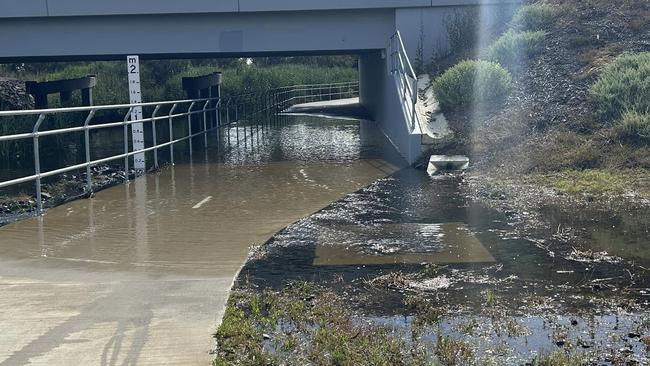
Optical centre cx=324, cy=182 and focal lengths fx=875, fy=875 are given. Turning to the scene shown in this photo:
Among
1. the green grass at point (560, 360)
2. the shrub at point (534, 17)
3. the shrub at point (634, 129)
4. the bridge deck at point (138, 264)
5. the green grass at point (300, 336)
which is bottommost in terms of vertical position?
the green grass at point (560, 360)

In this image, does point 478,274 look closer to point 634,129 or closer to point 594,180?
point 594,180

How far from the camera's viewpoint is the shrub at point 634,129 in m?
15.6

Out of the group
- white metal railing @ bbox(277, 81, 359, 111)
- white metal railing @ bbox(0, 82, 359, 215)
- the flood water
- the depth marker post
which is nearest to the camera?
the flood water

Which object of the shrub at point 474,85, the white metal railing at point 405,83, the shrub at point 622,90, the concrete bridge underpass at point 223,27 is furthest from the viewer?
the concrete bridge underpass at point 223,27

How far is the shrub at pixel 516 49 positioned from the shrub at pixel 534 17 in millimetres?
1174

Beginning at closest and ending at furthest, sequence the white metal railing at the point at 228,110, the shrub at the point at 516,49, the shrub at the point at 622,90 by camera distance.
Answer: the shrub at the point at 622,90
the shrub at the point at 516,49
the white metal railing at the point at 228,110

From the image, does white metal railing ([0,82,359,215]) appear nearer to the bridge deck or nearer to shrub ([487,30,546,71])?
the bridge deck

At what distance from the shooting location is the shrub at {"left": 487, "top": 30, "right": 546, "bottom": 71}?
2128 centimetres

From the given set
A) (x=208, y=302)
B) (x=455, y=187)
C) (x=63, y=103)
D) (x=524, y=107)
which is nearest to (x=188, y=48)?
(x=63, y=103)

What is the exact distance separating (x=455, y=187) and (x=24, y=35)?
56.3ft

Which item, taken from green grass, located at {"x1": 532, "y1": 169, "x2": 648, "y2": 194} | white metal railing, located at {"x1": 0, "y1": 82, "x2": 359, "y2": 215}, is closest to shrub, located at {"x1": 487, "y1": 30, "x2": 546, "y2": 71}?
green grass, located at {"x1": 532, "y1": 169, "x2": 648, "y2": 194}

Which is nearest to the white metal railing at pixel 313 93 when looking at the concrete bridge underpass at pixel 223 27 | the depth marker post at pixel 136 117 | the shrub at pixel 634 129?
the concrete bridge underpass at pixel 223 27

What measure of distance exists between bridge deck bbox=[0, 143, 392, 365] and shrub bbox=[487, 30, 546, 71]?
6982 mm

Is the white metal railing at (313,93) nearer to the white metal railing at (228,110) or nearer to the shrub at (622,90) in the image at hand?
the white metal railing at (228,110)
